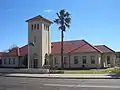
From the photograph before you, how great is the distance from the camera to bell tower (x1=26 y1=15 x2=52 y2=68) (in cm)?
5359

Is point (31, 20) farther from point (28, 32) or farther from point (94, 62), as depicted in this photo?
point (94, 62)

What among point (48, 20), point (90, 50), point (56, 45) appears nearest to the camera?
point (90, 50)

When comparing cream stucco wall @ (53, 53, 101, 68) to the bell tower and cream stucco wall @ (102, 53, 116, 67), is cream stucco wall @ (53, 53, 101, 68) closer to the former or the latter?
cream stucco wall @ (102, 53, 116, 67)

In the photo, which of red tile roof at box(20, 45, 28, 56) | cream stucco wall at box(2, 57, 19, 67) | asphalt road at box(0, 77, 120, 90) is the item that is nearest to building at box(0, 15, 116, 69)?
red tile roof at box(20, 45, 28, 56)

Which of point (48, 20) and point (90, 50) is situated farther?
point (48, 20)

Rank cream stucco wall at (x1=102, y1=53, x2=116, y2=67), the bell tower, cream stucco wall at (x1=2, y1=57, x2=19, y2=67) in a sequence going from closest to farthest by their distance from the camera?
the bell tower, cream stucco wall at (x1=102, y1=53, x2=116, y2=67), cream stucco wall at (x1=2, y1=57, x2=19, y2=67)

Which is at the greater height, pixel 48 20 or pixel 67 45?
pixel 48 20

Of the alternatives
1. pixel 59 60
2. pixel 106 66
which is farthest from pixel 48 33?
pixel 106 66

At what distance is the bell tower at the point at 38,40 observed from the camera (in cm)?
5359

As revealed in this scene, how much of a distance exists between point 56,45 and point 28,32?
327 inches

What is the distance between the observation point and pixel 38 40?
53.7 meters

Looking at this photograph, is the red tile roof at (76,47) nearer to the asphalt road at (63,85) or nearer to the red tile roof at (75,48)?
the red tile roof at (75,48)

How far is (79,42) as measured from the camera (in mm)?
58344

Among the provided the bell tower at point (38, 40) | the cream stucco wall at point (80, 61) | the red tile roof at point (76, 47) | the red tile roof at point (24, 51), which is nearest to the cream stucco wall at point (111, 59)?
the red tile roof at point (76, 47)
